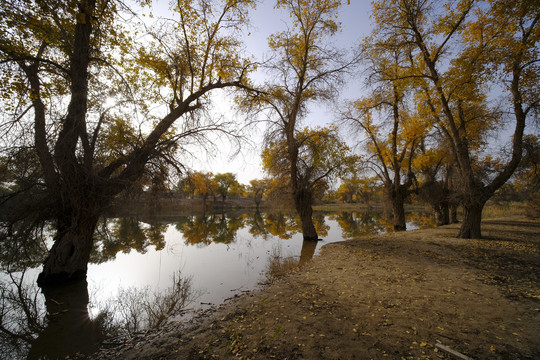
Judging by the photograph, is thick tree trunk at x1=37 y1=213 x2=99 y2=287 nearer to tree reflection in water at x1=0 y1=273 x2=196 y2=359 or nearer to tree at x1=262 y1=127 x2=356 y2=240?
tree reflection in water at x1=0 y1=273 x2=196 y2=359

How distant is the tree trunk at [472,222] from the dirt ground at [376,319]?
3.74m

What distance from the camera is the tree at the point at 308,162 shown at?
1214 centimetres

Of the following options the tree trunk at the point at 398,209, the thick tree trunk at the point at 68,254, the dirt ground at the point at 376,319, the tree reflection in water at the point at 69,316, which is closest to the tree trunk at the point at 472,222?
the dirt ground at the point at 376,319

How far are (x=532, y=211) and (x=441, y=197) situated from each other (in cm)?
949

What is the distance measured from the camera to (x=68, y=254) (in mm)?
6434

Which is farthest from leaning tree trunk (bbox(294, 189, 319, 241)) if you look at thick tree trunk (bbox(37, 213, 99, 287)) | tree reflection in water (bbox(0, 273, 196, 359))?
thick tree trunk (bbox(37, 213, 99, 287))

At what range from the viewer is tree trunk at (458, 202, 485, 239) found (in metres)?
9.35

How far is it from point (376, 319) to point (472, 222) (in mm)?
9316

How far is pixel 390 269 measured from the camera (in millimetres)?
5973

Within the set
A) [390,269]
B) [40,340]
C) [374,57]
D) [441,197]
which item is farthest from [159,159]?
[441,197]

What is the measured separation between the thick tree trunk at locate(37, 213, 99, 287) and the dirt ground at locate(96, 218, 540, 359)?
425 centimetres

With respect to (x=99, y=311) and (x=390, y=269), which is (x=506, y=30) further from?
(x=99, y=311)

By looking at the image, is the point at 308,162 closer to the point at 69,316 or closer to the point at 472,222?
the point at 472,222

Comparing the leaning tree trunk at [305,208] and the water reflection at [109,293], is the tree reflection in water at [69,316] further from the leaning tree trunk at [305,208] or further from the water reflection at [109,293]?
the leaning tree trunk at [305,208]
